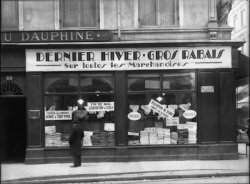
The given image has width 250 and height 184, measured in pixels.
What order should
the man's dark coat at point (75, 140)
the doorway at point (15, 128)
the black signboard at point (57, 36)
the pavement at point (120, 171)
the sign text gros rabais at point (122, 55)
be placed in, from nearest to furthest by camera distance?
the pavement at point (120, 171) < the man's dark coat at point (75, 140) < the black signboard at point (57, 36) < the sign text gros rabais at point (122, 55) < the doorway at point (15, 128)

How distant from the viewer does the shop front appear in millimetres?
15016

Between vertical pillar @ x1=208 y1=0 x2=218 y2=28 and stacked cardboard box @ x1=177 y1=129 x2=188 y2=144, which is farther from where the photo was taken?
stacked cardboard box @ x1=177 y1=129 x2=188 y2=144

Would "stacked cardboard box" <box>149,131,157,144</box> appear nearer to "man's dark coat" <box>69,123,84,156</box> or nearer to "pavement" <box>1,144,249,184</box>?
"pavement" <box>1,144,249,184</box>

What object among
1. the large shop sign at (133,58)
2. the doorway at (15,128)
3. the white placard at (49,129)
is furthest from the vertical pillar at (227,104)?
the doorway at (15,128)

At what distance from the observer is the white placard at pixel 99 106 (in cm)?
1506

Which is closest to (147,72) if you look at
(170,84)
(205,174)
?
(170,84)

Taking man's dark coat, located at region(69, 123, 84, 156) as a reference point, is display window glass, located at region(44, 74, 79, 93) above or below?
above

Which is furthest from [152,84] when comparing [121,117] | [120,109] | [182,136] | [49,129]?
[49,129]

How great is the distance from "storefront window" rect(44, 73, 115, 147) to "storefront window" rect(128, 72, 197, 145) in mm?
807

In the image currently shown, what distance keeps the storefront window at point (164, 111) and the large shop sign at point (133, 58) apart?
0.41 meters

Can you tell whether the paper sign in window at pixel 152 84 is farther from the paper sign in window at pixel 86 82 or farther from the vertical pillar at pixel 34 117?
the vertical pillar at pixel 34 117

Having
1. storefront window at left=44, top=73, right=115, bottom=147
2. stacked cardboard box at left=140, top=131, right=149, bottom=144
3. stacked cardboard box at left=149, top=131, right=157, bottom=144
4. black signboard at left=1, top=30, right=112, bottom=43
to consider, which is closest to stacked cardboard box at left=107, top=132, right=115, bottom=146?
storefront window at left=44, top=73, right=115, bottom=147

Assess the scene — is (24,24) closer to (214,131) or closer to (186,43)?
(186,43)

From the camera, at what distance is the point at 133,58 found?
15.1 m
